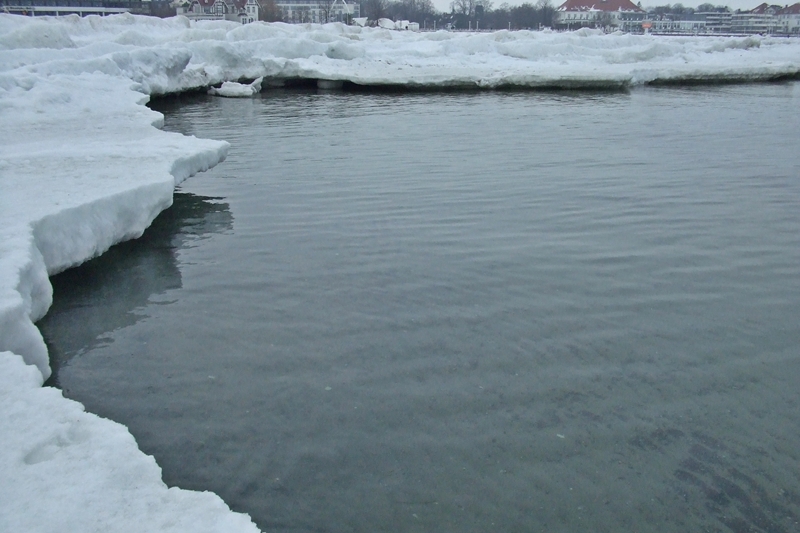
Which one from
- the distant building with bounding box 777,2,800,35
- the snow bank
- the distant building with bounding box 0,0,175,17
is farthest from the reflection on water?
the distant building with bounding box 777,2,800,35

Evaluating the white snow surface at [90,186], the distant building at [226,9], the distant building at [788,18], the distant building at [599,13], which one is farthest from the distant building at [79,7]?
the distant building at [788,18]

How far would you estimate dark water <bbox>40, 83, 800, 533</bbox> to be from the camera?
3.38 metres

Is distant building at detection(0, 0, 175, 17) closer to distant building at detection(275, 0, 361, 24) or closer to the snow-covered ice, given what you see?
distant building at detection(275, 0, 361, 24)

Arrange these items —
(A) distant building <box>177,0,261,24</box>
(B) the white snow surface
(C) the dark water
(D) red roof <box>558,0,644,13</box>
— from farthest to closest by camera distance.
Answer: (D) red roof <box>558,0,644,13</box>
(A) distant building <box>177,0,261,24</box>
(C) the dark water
(B) the white snow surface

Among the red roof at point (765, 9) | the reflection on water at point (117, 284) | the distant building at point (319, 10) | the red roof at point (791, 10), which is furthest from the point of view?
the red roof at point (765, 9)

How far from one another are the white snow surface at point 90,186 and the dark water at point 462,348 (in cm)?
48

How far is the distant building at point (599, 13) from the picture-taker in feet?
327

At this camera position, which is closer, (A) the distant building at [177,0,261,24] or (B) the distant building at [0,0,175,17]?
(B) the distant building at [0,0,175,17]

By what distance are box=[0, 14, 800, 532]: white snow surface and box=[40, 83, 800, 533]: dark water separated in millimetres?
479

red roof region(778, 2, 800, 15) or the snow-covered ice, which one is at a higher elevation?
red roof region(778, 2, 800, 15)

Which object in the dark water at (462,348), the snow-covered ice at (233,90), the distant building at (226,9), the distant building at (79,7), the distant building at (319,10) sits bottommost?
the dark water at (462,348)

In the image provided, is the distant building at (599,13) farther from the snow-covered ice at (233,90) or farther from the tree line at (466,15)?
the snow-covered ice at (233,90)

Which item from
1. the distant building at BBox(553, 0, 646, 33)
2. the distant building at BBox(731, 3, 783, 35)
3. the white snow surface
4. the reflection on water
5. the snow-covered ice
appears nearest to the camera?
the white snow surface

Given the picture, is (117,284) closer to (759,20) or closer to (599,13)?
(599,13)
